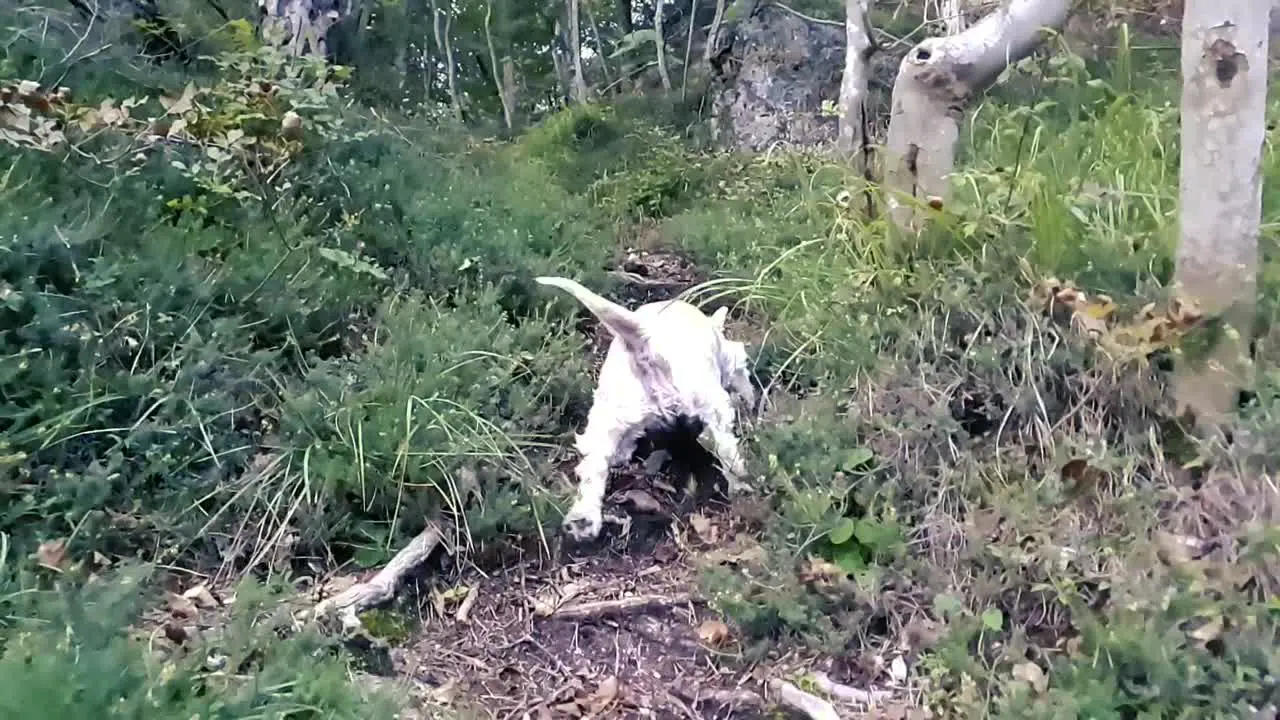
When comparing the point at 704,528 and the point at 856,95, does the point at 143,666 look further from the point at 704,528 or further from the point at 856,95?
the point at 856,95

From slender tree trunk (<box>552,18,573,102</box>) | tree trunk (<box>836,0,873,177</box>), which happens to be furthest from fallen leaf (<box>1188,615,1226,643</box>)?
slender tree trunk (<box>552,18,573,102</box>)

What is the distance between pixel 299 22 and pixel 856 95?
10.9 feet

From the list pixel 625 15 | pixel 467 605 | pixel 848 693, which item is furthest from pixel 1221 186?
pixel 625 15

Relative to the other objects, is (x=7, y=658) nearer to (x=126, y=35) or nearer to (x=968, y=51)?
(x=968, y=51)

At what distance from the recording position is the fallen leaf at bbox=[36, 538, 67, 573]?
8.02 feet

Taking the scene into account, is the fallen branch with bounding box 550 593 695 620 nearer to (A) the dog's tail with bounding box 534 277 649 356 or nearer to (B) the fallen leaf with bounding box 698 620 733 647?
(B) the fallen leaf with bounding box 698 620 733 647

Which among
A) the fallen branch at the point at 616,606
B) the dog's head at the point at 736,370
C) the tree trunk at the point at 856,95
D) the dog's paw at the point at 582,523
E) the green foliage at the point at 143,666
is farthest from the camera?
the tree trunk at the point at 856,95

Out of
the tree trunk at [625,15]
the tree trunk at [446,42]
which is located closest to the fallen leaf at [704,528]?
the tree trunk at [446,42]

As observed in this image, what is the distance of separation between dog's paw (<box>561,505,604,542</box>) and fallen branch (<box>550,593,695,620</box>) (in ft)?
0.90

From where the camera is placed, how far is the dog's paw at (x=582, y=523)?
3.17 metres

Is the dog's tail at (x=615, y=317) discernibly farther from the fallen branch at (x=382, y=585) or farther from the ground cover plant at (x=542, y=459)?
the fallen branch at (x=382, y=585)

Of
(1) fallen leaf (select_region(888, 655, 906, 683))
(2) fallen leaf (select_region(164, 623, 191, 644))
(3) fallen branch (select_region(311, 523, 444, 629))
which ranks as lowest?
(1) fallen leaf (select_region(888, 655, 906, 683))

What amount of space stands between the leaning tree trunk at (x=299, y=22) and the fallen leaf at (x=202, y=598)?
→ 3650mm

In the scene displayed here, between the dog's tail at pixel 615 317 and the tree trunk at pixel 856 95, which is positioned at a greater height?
the tree trunk at pixel 856 95
